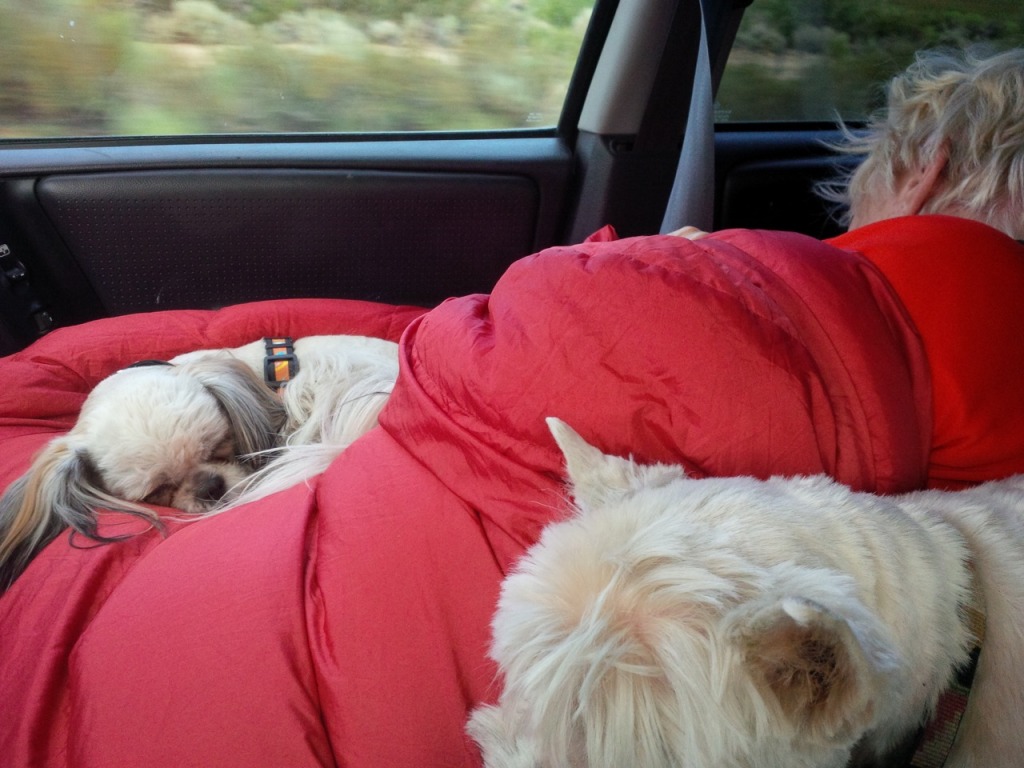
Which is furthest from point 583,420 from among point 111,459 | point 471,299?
point 111,459

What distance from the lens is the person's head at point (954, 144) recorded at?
1.61 meters

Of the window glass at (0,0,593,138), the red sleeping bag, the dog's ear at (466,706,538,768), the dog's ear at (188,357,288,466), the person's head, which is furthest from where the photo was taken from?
the window glass at (0,0,593,138)

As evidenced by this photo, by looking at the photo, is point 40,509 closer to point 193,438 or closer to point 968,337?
point 193,438

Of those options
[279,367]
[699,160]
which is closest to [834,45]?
[699,160]

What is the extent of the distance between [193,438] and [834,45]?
290 cm

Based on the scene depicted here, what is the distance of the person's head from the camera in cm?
161

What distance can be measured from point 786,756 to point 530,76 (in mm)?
2536

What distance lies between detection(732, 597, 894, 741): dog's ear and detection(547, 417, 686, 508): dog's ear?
0.95ft

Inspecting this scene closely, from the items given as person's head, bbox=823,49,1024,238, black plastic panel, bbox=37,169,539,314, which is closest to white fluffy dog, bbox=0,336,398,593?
black plastic panel, bbox=37,169,539,314

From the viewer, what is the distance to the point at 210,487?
1992mm

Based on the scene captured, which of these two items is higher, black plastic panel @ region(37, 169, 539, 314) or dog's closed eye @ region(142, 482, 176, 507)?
black plastic panel @ region(37, 169, 539, 314)

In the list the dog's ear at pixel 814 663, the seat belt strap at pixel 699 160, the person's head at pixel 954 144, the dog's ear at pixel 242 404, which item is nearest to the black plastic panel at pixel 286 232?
the dog's ear at pixel 242 404

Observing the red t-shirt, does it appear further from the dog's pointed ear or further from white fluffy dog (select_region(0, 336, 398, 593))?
the dog's pointed ear

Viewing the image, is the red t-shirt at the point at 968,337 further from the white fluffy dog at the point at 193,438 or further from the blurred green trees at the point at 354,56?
the blurred green trees at the point at 354,56
